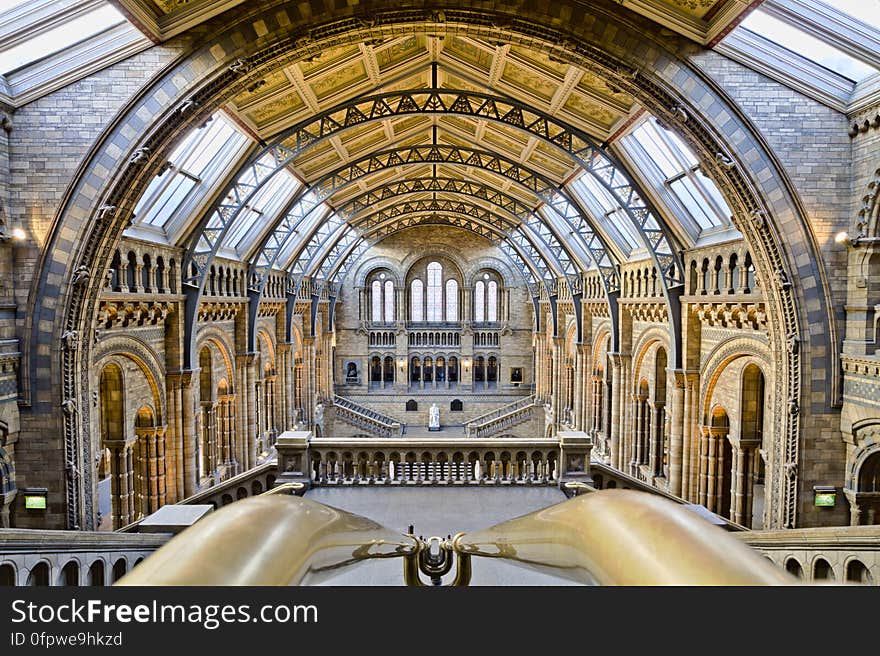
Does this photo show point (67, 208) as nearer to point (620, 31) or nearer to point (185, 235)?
point (185, 235)

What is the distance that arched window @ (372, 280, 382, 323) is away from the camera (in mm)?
44656

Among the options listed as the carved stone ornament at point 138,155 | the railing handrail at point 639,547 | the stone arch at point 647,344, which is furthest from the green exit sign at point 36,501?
the stone arch at point 647,344

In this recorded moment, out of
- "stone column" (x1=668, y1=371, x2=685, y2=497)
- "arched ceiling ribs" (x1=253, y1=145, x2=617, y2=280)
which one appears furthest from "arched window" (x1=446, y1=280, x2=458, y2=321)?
"stone column" (x1=668, y1=371, x2=685, y2=497)

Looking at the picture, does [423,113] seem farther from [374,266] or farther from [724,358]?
[374,266]

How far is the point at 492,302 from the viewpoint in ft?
147

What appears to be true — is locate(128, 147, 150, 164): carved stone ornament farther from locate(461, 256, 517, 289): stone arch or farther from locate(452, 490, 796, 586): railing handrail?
locate(461, 256, 517, 289): stone arch

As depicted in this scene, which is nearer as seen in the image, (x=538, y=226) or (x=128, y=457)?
(x=128, y=457)

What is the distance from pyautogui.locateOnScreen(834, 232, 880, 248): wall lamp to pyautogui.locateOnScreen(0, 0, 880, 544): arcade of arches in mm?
36

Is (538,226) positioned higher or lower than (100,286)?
higher

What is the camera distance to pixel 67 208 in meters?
10.6

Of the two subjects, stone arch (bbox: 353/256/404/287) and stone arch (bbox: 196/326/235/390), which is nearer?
stone arch (bbox: 196/326/235/390)

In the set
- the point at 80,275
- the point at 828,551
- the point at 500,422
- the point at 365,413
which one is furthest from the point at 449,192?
the point at 828,551

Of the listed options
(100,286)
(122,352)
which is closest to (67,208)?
(100,286)

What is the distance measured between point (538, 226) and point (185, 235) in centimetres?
1765
